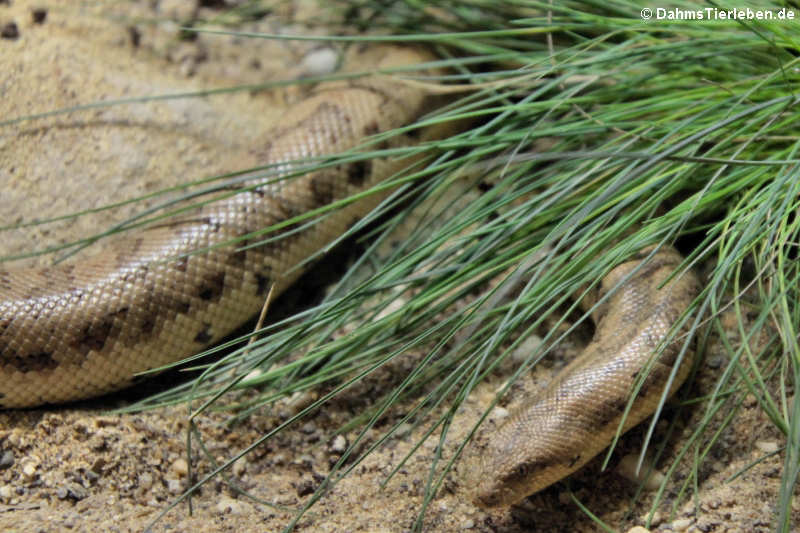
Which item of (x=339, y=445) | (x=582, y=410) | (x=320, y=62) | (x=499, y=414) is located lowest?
(x=339, y=445)

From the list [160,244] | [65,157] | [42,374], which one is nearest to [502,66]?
[160,244]

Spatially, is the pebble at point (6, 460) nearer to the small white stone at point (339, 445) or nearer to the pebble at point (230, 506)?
the pebble at point (230, 506)

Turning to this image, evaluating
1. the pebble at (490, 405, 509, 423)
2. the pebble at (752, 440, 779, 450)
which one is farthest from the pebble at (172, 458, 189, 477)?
the pebble at (752, 440, 779, 450)

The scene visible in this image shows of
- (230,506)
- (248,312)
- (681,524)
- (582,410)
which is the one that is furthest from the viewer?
(248,312)

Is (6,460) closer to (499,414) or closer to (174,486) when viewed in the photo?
(174,486)

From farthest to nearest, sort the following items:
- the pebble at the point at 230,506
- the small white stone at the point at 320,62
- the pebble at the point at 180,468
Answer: the small white stone at the point at 320,62
the pebble at the point at 180,468
the pebble at the point at 230,506

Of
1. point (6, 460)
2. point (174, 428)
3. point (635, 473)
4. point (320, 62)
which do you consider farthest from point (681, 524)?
point (320, 62)

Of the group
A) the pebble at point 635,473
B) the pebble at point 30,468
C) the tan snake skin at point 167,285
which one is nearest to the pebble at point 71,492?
the pebble at point 30,468
